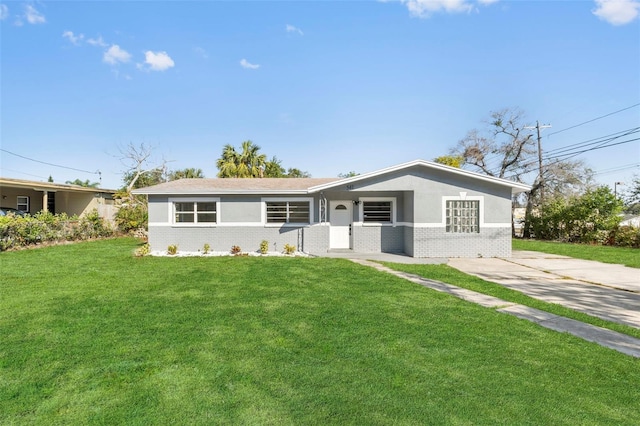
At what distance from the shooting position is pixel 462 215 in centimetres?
1247

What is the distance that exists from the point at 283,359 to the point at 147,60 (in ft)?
62.4

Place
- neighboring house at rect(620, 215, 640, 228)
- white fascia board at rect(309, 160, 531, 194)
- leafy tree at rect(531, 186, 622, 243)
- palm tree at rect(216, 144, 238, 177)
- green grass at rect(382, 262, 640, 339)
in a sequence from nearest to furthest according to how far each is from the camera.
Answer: green grass at rect(382, 262, 640, 339) → white fascia board at rect(309, 160, 531, 194) → leafy tree at rect(531, 186, 622, 243) → neighboring house at rect(620, 215, 640, 228) → palm tree at rect(216, 144, 238, 177)

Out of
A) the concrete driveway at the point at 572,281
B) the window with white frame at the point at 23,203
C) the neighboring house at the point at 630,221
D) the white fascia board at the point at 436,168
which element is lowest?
the concrete driveway at the point at 572,281

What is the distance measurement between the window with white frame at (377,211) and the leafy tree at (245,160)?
17712 mm

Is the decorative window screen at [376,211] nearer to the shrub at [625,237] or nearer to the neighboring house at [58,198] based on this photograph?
the shrub at [625,237]

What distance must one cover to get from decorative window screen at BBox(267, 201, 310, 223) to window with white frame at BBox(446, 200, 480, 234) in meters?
5.62

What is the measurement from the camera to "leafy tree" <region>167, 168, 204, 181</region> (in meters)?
35.6

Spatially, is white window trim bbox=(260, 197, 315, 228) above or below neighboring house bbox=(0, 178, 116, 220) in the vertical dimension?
below

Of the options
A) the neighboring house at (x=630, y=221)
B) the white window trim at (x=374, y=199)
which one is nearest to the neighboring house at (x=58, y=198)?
the white window trim at (x=374, y=199)

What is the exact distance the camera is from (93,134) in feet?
96.1

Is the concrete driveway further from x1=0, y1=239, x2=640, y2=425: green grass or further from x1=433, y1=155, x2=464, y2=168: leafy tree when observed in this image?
x1=433, y1=155, x2=464, y2=168: leafy tree

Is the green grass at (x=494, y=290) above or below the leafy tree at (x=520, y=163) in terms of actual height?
below

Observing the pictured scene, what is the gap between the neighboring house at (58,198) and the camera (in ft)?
67.7

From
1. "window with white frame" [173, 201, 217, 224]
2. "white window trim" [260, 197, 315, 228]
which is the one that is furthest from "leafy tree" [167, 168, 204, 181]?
"white window trim" [260, 197, 315, 228]
